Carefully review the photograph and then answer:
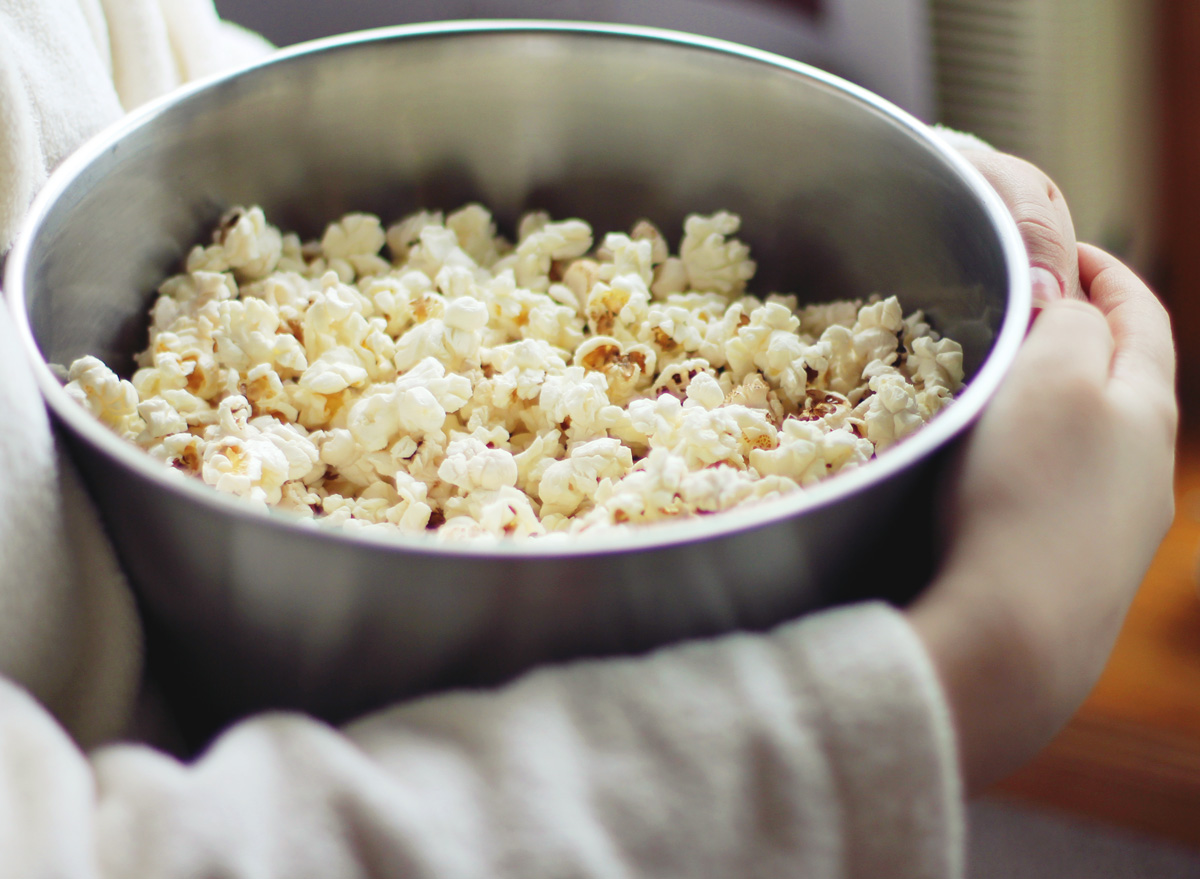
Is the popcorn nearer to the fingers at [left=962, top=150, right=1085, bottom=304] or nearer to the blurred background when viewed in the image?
the fingers at [left=962, top=150, right=1085, bottom=304]

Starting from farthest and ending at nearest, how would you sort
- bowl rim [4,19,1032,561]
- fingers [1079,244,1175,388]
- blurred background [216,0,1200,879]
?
1. blurred background [216,0,1200,879]
2. fingers [1079,244,1175,388]
3. bowl rim [4,19,1032,561]

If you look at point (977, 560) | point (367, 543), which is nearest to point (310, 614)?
point (367, 543)

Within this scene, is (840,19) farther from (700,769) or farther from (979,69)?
(700,769)

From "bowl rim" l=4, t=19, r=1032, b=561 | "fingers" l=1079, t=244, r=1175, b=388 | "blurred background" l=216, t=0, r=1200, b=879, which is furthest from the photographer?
"blurred background" l=216, t=0, r=1200, b=879

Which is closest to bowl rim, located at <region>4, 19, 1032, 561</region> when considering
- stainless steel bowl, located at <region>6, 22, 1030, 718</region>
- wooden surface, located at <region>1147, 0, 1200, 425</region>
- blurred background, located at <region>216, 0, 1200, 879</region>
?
stainless steel bowl, located at <region>6, 22, 1030, 718</region>

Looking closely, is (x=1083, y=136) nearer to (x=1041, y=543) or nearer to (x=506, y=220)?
(x=506, y=220)

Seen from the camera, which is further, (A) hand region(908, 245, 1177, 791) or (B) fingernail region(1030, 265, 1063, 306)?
(B) fingernail region(1030, 265, 1063, 306)
